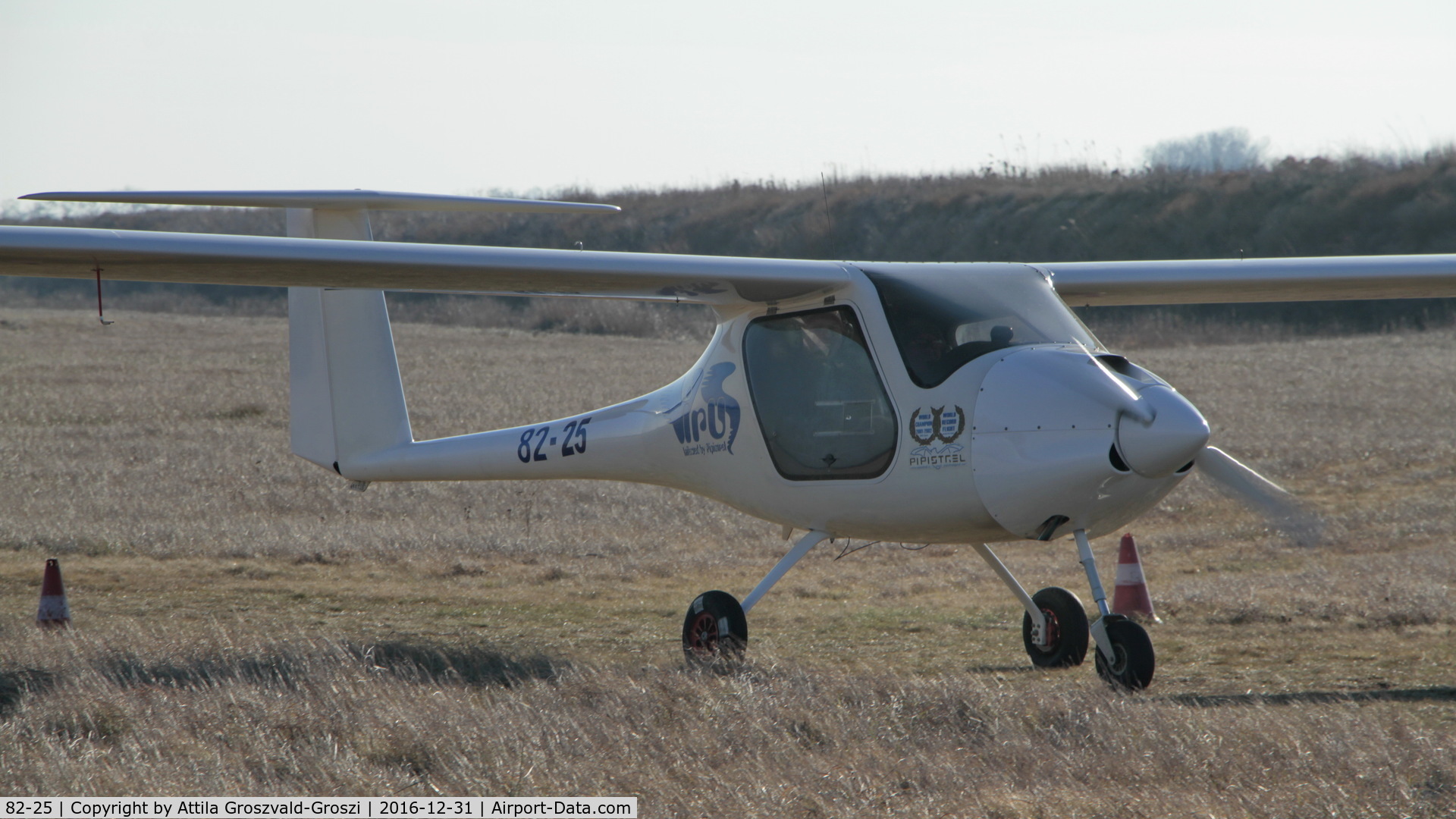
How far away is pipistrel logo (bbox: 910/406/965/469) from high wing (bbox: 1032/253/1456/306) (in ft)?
7.29

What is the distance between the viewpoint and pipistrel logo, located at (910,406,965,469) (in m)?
6.48

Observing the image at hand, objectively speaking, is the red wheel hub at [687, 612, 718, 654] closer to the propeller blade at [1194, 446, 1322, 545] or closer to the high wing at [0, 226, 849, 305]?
the high wing at [0, 226, 849, 305]

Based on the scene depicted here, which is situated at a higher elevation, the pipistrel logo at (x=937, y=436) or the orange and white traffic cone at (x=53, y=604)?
the pipistrel logo at (x=937, y=436)

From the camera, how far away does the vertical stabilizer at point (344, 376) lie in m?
Answer: 9.34

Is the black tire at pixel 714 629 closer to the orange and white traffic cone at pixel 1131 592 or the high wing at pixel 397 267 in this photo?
the high wing at pixel 397 267

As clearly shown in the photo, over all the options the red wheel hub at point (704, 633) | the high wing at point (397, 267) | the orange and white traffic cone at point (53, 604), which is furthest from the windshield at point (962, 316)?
the orange and white traffic cone at point (53, 604)

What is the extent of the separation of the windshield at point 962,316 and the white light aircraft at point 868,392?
0.01 metres

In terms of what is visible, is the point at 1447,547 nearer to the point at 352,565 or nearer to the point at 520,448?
the point at 520,448

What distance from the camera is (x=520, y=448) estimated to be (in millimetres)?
8602

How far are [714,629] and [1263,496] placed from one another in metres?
2.99

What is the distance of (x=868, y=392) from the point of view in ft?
22.6

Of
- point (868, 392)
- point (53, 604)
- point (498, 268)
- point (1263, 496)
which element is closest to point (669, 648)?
point (868, 392)

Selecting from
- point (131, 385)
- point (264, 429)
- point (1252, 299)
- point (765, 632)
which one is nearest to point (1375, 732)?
Answer: point (765, 632)

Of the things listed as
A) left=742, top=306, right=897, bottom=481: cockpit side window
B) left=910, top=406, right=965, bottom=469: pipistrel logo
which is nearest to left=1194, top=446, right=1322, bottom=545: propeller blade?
left=910, top=406, right=965, bottom=469: pipistrel logo
